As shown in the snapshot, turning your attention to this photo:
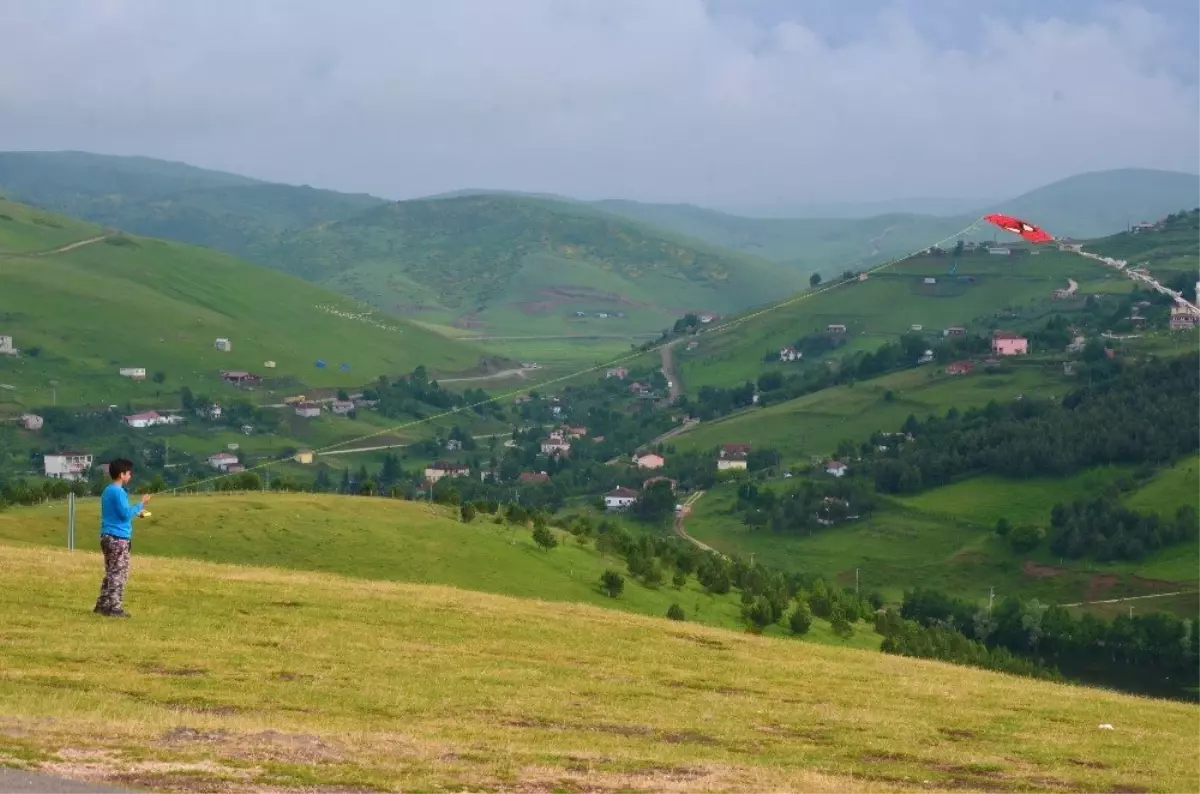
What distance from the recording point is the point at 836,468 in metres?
145

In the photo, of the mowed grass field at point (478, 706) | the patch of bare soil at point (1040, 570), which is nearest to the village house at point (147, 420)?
the patch of bare soil at point (1040, 570)

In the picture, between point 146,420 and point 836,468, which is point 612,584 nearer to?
point 836,468

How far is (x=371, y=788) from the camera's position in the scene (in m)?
14.8

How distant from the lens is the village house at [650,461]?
162 m

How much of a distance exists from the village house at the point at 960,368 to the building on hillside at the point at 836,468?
38.9m

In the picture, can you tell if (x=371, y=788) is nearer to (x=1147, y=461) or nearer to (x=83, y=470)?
(x=1147, y=461)

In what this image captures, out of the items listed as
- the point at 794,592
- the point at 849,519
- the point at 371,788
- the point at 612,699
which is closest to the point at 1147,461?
the point at 849,519

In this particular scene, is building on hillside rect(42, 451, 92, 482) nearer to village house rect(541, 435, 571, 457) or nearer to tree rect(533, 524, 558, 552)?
village house rect(541, 435, 571, 457)

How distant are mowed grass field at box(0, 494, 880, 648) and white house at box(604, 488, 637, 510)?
80.6 meters

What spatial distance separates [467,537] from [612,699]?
1346 inches

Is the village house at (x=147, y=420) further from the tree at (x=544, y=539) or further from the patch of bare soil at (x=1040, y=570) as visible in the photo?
the tree at (x=544, y=539)

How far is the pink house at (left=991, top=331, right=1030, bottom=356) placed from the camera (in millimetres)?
186062

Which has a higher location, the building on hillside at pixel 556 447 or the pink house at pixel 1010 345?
the pink house at pixel 1010 345

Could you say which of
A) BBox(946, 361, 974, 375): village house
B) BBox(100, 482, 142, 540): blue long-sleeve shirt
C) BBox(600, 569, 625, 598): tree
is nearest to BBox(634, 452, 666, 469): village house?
BBox(946, 361, 974, 375): village house
